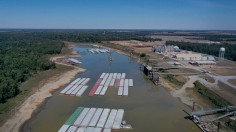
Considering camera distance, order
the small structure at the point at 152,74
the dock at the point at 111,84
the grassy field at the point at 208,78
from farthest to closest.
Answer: the small structure at the point at 152,74
the grassy field at the point at 208,78
the dock at the point at 111,84

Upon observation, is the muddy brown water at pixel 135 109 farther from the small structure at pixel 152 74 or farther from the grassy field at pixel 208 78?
the grassy field at pixel 208 78

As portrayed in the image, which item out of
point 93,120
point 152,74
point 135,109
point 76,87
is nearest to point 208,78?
point 152,74

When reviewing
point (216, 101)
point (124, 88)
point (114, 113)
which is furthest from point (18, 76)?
point (216, 101)

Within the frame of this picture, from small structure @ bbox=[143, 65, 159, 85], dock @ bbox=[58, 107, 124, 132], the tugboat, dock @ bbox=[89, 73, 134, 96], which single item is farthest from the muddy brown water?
small structure @ bbox=[143, 65, 159, 85]

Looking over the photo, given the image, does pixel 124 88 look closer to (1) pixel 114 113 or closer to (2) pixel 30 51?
(1) pixel 114 113

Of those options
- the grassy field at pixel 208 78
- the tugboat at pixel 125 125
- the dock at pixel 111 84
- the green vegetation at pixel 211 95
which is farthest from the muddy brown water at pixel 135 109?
the grassy field at pixel 208 78

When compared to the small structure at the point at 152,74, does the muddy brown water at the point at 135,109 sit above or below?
below

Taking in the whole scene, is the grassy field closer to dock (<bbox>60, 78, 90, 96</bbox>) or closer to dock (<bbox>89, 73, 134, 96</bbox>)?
dock (<bbox>89, 73, 134, 96</bbox>)
